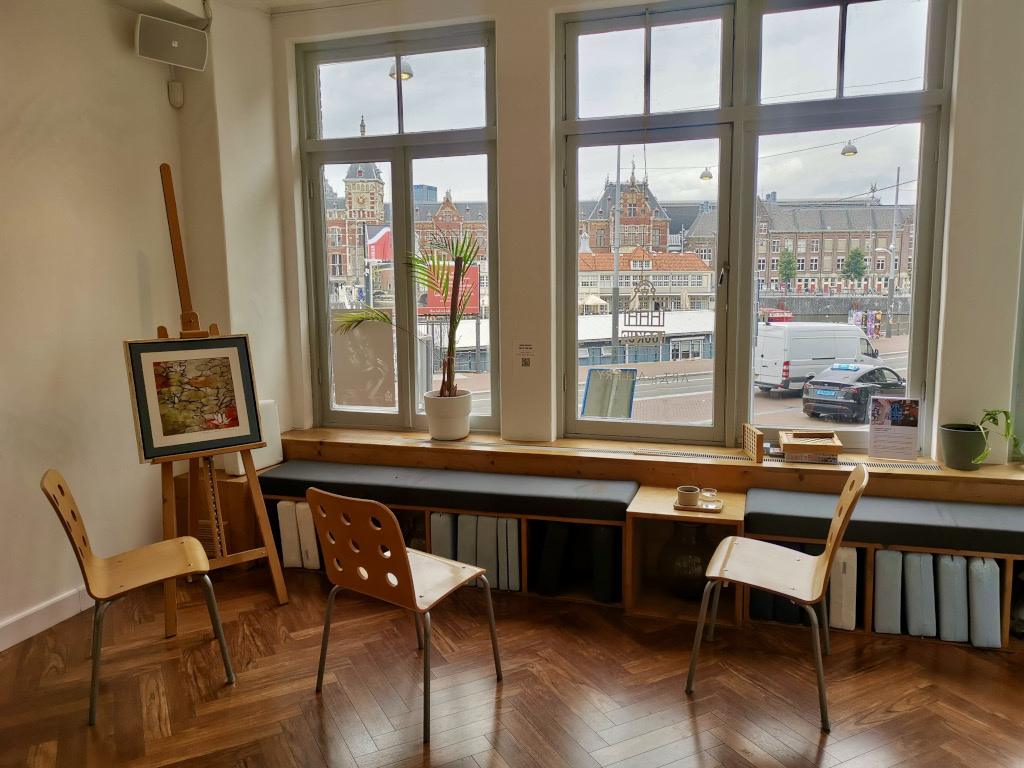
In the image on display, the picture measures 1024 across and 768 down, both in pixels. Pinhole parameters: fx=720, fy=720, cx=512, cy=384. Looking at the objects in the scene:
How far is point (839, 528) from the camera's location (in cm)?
239

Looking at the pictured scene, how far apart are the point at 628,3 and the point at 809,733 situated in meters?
3.44

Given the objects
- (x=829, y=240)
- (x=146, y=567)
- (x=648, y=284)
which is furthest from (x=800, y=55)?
(x=146, y=567)

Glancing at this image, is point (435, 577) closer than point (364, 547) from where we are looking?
No

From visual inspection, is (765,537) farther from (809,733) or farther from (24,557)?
(24,557)

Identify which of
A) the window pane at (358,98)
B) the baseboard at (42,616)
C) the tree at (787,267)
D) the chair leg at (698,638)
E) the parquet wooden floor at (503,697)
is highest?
the window pane at (358,98)

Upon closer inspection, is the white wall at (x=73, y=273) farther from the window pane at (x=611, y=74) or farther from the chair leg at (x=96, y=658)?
the window pane at (x=611, y=74)

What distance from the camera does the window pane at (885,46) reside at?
3.47 m

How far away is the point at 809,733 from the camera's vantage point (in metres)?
2.43

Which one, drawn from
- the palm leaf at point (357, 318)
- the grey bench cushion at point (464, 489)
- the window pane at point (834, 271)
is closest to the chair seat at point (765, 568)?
the grey bench cushion at point (464, 489)

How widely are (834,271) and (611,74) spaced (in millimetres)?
1586

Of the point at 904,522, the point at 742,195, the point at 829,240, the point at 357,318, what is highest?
the point at 742,195

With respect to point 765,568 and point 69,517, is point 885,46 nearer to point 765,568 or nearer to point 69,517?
point 765,568

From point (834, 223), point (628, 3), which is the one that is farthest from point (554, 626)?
point (628, 3)

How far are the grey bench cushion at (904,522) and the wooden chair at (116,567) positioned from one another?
2288 mm
